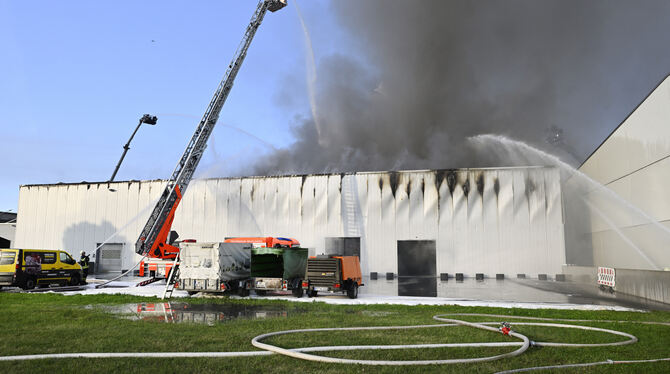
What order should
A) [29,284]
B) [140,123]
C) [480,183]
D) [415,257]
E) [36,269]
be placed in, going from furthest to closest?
→ [140,123] < [415,257] < [480,183] < [36,269] < [29,284]

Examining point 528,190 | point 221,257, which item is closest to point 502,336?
point 221,257

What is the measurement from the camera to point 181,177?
27203 millimetres

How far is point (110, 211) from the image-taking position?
38.8 metres

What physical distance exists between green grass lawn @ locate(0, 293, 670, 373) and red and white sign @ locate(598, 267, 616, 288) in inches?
353

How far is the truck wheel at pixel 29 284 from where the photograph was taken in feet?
68.1

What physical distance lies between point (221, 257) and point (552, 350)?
1284 centimetres

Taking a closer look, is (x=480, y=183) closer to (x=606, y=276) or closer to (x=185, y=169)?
(x=606, y=276)

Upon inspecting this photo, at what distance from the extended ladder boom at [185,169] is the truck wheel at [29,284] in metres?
4.86

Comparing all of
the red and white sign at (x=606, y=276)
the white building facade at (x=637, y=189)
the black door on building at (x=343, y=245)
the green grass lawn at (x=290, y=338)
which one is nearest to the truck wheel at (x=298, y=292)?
the green grass lawn at (x=290, y=338)

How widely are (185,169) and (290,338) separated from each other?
2105cm

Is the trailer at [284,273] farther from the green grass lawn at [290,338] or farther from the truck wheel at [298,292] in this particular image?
the green grass lawn at [290,338]

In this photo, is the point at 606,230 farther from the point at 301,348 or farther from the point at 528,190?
the point at 301,348

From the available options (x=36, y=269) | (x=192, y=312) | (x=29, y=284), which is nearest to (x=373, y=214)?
(x=36, y=269)

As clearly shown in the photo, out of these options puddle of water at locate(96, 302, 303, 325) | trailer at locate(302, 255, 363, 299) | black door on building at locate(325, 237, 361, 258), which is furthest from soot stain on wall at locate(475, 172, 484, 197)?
puddle of water at locate(96, 302, 303, 325)
